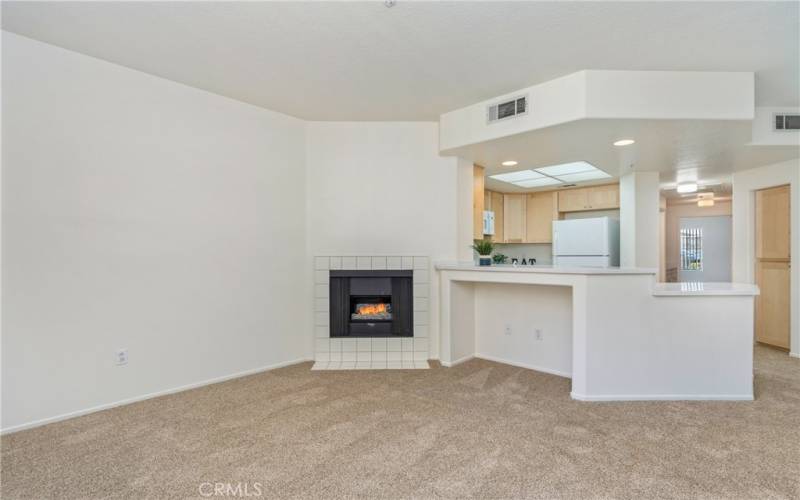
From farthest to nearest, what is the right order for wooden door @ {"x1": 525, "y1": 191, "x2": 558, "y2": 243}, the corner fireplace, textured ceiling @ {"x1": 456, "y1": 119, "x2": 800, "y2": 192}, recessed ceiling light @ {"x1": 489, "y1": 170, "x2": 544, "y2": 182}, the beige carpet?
1. wooden door @ {"x1": 525, "y1": 191, "x2": 558, "y2": 243}
2. recessed ceiling light @ {"x1": 489, "y1": 170, "x2": 544, "y2": 182}
3. the corner fireplace
4. textured ceiling @ {"x1": 456, "y1": 119, "x2": 800, "y2": 192}
5. the beige carpet

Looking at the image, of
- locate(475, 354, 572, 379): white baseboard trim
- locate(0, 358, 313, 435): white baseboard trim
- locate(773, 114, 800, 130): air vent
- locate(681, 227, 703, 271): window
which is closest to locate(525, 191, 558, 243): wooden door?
locate(773, 114, 800, 130): air vent

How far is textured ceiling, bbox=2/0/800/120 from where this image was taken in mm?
2061

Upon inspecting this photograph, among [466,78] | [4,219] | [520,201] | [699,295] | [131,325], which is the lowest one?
[131,325]

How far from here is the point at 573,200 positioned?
5699 mm

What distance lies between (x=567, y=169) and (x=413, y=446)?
3.73 m

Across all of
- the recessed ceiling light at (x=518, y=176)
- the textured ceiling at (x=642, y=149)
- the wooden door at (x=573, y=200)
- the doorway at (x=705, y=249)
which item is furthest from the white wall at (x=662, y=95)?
the doorway at (x=705, y=249)

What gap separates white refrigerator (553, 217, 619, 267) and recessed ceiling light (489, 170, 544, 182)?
794 millimetres

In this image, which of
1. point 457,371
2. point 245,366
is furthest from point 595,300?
point 245,366

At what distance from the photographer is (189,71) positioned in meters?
2.77

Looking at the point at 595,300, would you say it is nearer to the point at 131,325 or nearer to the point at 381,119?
the point at 381,119

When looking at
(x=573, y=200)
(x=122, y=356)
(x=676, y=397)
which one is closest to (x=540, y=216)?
(x=573, y=200)

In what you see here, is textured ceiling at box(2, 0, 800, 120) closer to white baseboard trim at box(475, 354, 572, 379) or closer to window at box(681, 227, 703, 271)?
white baseboard trim at box(475, 354, 572, 379)

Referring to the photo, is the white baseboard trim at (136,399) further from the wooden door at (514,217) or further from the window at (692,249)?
the window at (692,249)

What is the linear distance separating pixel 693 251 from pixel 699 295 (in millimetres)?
5678
